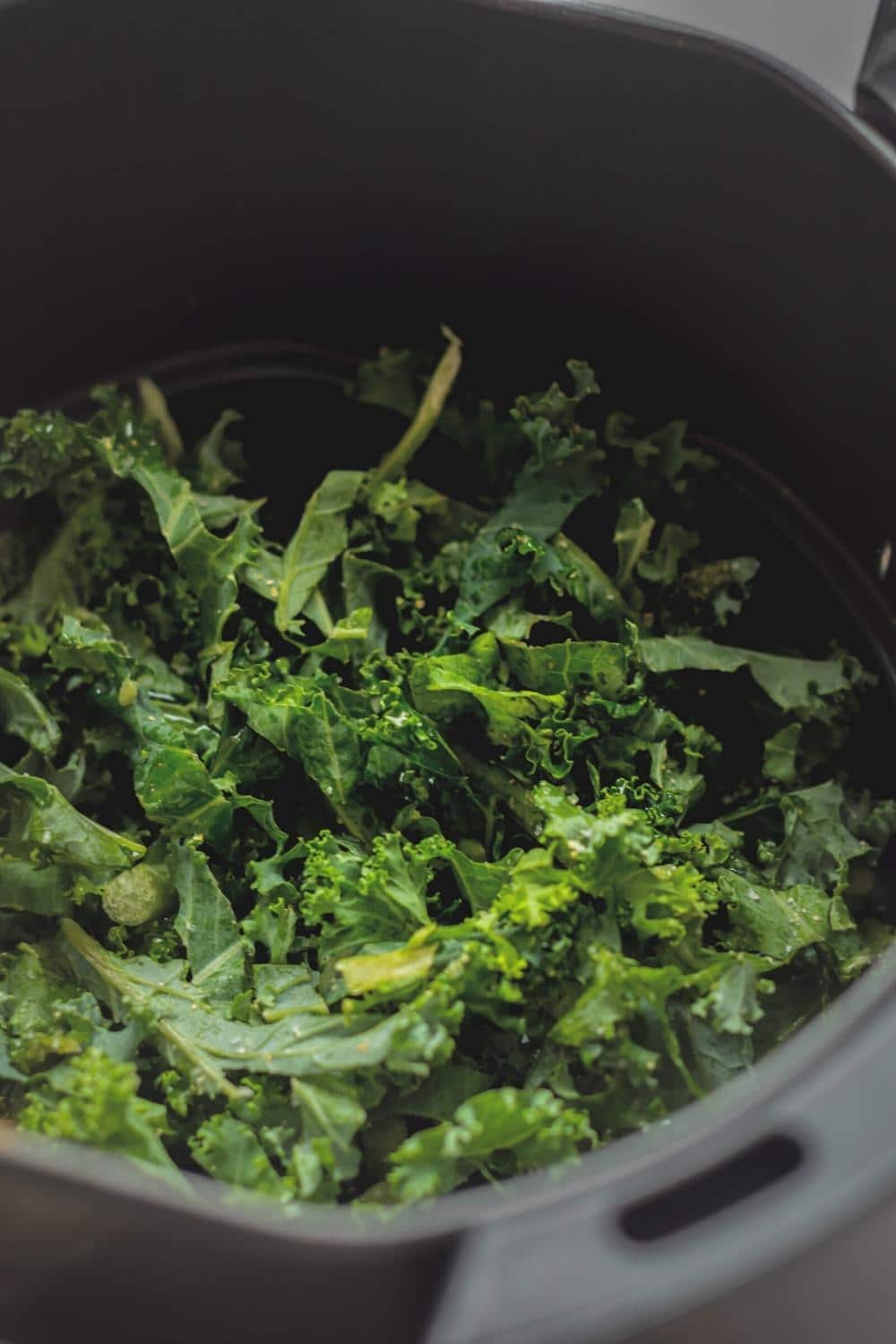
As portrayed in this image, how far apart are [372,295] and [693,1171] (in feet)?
3.34

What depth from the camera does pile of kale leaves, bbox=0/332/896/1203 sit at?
2.81 feet

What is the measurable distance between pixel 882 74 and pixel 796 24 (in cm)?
17

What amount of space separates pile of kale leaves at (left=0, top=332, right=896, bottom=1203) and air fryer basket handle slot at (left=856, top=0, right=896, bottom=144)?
331 millimetres

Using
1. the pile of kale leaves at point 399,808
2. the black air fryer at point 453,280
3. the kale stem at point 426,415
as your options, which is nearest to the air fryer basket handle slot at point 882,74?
the black air fryer at point 453,280

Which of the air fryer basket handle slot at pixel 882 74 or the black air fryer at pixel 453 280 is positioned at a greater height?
the air fryer basket handle slot at pixel 882 74

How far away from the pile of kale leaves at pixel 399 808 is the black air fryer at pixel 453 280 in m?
0.10

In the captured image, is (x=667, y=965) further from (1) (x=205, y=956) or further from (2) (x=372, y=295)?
(2) (x=372, y=295)

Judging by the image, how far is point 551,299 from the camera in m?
1.28

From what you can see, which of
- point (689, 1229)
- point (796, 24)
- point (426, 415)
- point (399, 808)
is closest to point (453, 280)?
point (426, 415)

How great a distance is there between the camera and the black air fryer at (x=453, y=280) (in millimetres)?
606

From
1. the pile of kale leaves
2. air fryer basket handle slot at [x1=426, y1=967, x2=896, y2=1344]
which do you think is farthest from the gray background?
air fryer basket handle slot at [x1=426, y1=967, x2=896, y2=1344]

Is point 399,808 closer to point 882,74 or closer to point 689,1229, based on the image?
point 689,1229

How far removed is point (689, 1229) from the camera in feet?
1.91

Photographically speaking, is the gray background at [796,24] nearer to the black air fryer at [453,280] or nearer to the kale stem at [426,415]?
the black air fryer at [453,280]
